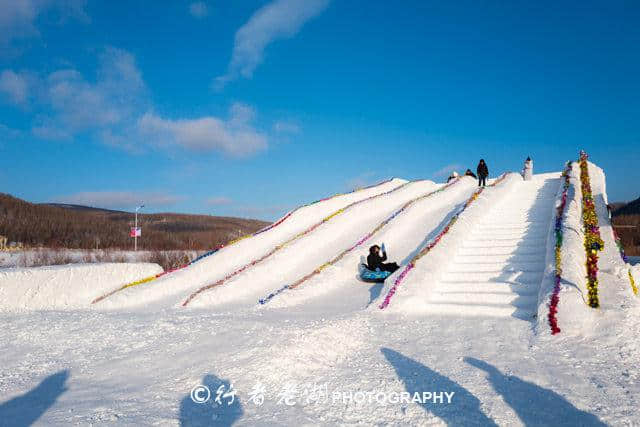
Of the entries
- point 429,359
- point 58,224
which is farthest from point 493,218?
point 58,224

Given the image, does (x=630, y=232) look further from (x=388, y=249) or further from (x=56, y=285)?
(x=56, y=285)

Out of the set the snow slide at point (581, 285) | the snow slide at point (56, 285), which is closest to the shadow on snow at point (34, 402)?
the snow slide at point (581, 285)

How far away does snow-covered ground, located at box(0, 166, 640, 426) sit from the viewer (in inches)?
166

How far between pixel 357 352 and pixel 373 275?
15.8 ft

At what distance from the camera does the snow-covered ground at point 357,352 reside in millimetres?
4215

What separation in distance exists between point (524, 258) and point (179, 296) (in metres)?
8.80

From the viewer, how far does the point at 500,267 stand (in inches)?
362

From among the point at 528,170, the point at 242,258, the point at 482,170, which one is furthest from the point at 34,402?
the point at 528,170

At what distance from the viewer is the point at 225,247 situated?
14383mm

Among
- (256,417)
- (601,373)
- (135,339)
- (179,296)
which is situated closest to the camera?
(256,417)

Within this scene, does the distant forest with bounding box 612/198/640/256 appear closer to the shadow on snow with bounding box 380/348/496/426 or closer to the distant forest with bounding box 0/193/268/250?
the shadow on snow with bounding box 380/348/496/426

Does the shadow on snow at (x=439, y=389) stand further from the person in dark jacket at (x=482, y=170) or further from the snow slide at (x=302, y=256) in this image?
the person in dark jacket at (x=482, y=170)

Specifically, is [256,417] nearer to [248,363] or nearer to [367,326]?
[248,363]

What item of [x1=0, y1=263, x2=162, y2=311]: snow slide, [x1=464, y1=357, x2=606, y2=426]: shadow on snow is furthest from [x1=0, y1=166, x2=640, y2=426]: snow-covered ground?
[x1=0, y1=263, x2=162, y2=311]: snow slide
